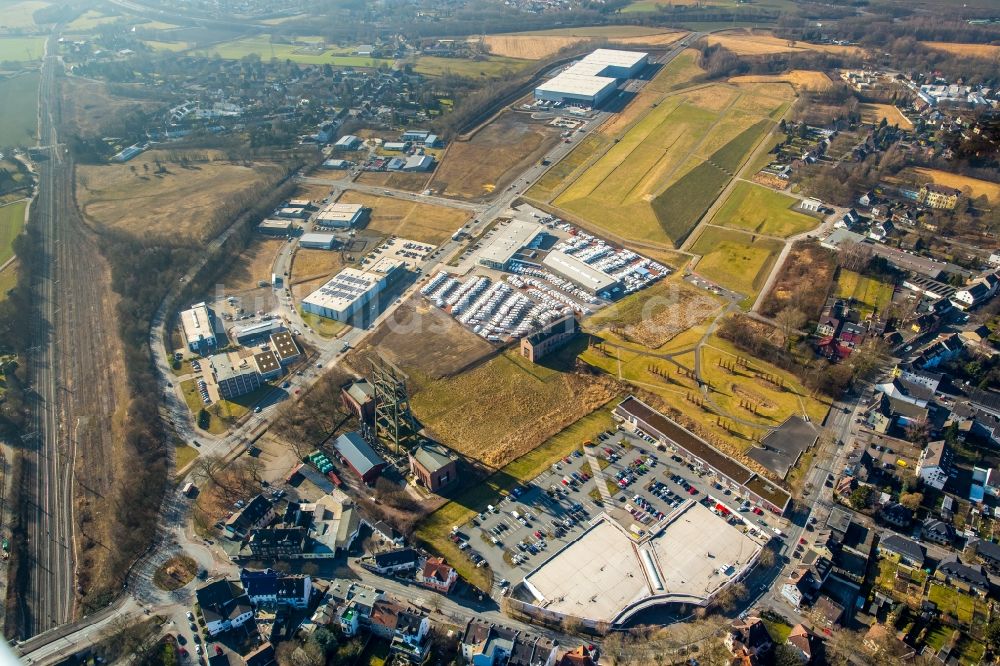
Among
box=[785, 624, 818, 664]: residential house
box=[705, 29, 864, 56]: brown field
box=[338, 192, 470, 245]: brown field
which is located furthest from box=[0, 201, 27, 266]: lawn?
box=[705, 29, 864, 56]: brown field

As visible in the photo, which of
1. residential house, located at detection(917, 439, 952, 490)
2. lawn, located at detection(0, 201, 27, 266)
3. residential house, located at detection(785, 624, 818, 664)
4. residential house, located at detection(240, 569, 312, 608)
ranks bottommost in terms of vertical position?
lawn, located at detection(0, 201, 27, 266)

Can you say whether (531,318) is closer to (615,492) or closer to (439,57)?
(615,492)

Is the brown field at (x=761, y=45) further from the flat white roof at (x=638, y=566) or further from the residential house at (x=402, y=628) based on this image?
the residential house at (x=402, y=628)

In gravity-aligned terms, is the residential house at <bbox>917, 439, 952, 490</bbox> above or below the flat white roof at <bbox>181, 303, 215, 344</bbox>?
above

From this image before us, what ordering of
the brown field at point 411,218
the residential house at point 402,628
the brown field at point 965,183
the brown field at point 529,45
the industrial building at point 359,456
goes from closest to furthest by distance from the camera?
1. the residential house at point 402,628
2. the industrial building at point 359,456
3. the brown field at point 411,218
4. the brown field at point 965,183
5. the brown field at point 529,45

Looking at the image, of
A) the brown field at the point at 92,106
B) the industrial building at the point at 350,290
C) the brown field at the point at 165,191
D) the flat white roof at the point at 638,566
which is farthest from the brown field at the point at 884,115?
the brown field at the point at 92,106

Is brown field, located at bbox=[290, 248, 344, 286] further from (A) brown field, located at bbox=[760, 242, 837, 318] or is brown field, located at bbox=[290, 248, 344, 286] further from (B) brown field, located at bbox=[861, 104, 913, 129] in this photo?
(B) brown field, located at bbox=[861, 104, 913, 129]

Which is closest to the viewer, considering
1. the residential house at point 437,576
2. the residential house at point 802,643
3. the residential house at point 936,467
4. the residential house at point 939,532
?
the residential house at point 802,643
